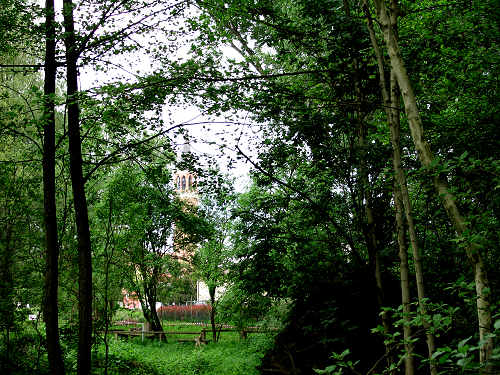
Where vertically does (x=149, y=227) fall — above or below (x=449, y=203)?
above

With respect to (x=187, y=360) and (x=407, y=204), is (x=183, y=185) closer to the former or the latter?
(x=187, y=360)

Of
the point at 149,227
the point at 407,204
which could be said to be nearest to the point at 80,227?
the point at 407,204

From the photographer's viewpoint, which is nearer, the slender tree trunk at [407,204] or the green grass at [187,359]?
the slender tree trunk at [407,204]

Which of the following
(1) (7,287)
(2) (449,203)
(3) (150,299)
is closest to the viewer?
(2) (449,203)

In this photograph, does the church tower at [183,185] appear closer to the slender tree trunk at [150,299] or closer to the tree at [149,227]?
the tree at [149,227]

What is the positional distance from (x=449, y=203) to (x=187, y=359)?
12956mm

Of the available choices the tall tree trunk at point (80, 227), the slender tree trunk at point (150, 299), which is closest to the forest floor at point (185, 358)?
the slender tree trunk at point (150, 299)

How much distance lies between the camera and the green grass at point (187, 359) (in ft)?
36.1

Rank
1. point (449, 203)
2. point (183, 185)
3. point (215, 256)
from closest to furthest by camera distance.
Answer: point (449, 203), point (215, 256), point (183, 185)

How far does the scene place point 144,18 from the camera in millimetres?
6676

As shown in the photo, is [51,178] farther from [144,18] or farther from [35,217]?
[144,18]

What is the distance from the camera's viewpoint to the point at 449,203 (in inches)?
103

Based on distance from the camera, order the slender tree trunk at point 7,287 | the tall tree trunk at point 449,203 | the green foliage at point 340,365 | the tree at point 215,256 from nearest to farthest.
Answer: the green foliage at point 340,365 < the tall tree trunk at point 449,203 < the slender tree trunk at point 7,287 < the tree at point 215,256

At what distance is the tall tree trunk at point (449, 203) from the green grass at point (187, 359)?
8426mm
